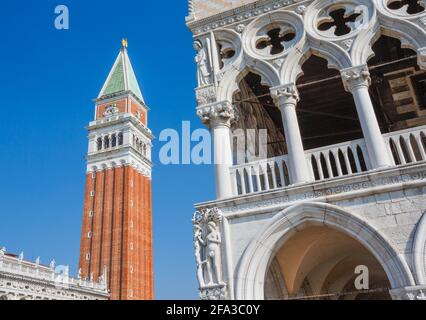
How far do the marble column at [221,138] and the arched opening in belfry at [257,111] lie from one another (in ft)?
2.50

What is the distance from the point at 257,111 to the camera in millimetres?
12883

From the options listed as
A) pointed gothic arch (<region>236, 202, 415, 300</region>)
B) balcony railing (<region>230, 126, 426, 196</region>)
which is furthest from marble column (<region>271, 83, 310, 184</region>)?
pointed gothic arch (<region>236, 202, 415, 300</region>)

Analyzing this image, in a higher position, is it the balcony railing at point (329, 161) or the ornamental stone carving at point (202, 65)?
the ornamental stone carving at point (202, 65)

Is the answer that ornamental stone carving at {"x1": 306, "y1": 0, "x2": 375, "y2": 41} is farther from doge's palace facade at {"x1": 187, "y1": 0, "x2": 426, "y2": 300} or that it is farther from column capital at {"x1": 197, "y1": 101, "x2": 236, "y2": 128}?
column capital at {"x1": 197, "y1": 101, "x2": 236, "y2": 128}

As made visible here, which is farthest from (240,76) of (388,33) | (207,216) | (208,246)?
(208,246)

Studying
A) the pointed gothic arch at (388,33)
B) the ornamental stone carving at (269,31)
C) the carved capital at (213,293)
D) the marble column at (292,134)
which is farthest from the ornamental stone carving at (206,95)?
the carved capital at (213,293)

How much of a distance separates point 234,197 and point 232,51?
4.08 m

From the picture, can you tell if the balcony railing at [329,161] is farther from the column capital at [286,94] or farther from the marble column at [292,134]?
the column capital at [286,94]

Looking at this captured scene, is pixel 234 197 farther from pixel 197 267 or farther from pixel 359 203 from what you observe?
pixel 359 203

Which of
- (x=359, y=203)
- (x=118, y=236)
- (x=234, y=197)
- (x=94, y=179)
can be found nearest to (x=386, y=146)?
(x=359, y=203)

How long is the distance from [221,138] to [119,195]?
52.6m

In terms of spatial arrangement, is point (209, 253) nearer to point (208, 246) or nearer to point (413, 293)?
point (208, 246)

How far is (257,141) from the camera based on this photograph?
12648 millimetres

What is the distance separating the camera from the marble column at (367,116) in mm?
7902
